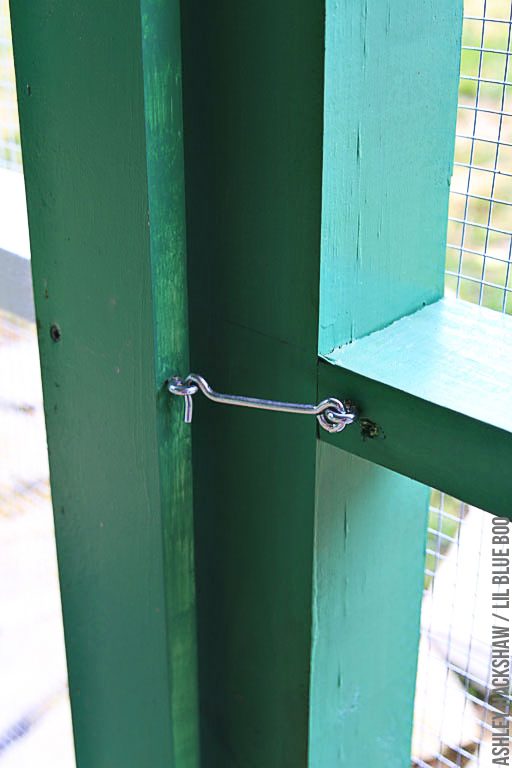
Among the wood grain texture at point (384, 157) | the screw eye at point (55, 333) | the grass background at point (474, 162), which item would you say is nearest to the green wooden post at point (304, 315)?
the wood grain texture at point (384, 157)

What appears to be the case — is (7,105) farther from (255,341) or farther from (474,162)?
(255,341)

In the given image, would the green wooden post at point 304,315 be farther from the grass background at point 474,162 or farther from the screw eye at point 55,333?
the grass background at point 474,162

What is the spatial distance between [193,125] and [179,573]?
14.1 inches

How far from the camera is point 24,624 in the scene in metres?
1.65

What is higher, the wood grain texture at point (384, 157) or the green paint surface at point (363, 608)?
the wood grain texture at point (384, 157)

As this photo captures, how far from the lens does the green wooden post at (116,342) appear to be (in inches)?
28.0

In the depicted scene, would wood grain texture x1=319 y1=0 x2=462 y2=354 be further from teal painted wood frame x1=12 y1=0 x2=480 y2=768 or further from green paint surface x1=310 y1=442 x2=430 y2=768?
green paint surface x1=310 y1=442 x2=430 y2=768

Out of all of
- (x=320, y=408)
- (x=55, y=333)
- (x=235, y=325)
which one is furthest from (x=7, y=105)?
(x=320, y=408)

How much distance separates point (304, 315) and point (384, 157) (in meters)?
0.12

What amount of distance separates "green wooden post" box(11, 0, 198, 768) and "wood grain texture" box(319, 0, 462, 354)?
12 cm

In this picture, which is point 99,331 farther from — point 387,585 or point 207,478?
point 387,585

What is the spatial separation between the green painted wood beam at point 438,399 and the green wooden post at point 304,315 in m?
0.03

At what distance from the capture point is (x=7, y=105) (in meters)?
1.44

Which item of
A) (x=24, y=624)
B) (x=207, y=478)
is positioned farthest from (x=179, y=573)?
(x=24, y=624)
